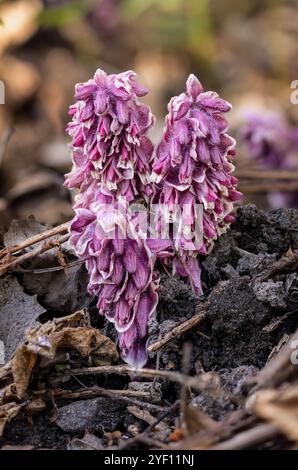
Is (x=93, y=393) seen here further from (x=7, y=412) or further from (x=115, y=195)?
(x=115, y=195)

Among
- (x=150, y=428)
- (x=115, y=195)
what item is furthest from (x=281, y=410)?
(x=115, y=195)

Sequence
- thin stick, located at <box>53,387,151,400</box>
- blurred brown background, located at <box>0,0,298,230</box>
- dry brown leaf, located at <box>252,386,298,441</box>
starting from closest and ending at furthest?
dry brown leaf, located at <box>252,386,298,441</box>, thin stick, located at <box>53,387,151,400</box>, blurred brown background, located at <box>0,0,298,230</box>

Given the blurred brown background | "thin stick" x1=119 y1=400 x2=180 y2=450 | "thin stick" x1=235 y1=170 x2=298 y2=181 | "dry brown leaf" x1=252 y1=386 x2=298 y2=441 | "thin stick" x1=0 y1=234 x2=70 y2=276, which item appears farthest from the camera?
the blurred brown background

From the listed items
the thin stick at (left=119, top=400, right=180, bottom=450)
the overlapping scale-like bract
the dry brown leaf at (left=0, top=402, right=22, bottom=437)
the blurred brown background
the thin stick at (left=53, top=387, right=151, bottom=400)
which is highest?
the blurred brown background

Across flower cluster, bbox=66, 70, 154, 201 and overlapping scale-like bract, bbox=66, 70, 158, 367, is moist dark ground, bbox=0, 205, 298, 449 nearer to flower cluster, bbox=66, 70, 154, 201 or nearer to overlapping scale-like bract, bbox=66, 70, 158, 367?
overlapping scale-like bract, bbox=66, 70, 158, 367

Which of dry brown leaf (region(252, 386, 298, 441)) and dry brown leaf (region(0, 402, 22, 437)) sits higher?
dry brown leaf (region(0, 402, 22, 437))

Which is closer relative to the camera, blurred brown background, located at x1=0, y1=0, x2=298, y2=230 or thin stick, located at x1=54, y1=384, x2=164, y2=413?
thin stick, located at x1=54, y1=384, x2=164, y2=413

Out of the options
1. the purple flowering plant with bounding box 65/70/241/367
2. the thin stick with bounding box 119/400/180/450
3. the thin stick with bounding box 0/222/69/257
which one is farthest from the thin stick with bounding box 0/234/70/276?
the thin stick with bounding box 119/400/180/450

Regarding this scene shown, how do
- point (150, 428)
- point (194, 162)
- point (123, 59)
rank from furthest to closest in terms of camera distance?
point (123, 59) < point (194, 162) < point (150, 428)
